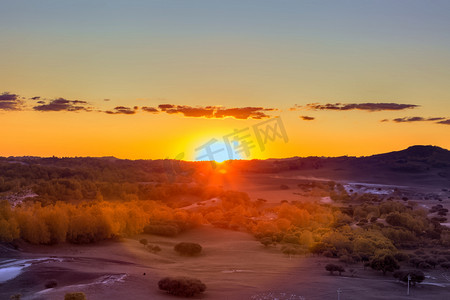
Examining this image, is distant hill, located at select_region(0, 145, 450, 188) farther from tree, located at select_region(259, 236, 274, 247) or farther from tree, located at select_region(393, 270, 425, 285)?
tree, located at select_region(393, 270, 425, 285)

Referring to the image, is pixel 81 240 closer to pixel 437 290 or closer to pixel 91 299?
pixel 91 299

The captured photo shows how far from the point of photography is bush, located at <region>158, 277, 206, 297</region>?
81.1ft

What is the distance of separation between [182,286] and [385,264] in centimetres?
1515

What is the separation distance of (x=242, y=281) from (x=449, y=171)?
12994 centimetres

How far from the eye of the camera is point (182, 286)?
81.4ft

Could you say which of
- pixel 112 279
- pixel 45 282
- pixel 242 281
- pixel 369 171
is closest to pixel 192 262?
pixel 242 281

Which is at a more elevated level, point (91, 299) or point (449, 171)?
point (449, 171)

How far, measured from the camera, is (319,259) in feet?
124

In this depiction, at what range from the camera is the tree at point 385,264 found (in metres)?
32.6

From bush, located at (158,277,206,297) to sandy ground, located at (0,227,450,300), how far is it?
0.44m

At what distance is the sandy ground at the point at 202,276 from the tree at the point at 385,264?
529 mm

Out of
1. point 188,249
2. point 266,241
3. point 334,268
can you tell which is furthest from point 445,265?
point 188,249

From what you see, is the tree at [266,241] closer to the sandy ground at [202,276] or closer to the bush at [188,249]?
the sandy ground at [202,276]

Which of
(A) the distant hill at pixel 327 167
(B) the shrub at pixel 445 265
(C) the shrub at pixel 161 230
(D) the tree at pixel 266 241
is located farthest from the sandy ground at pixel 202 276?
(A) the distant hill at pixel 327 167
